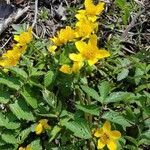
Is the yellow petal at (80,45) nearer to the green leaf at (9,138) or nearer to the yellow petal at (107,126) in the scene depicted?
the yellow petal at (107,126)

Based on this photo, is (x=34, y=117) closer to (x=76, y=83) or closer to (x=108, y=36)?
(x=76, y=83)

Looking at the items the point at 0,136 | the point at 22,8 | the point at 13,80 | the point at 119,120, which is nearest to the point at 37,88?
the point at 13,80

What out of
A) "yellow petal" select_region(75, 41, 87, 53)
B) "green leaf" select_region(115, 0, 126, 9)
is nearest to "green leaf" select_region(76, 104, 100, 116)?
"yellow petal" select_region(75, 41, 87, 53)

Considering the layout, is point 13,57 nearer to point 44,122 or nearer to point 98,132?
point 44,122

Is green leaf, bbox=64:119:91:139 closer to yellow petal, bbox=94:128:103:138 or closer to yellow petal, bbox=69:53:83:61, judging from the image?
yellow petal, bbox=94:128:103:138

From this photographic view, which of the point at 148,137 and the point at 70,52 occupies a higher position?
→ the point at 70,52

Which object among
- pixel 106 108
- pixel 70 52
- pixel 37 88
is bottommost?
pixel 106 108
